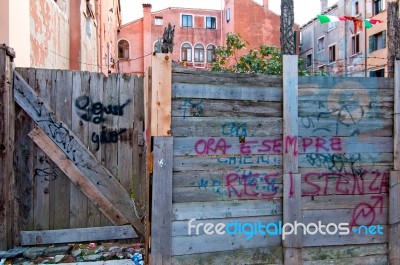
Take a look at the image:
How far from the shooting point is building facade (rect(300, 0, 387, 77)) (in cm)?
2661

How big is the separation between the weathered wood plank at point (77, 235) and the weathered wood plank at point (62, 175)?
110 mm

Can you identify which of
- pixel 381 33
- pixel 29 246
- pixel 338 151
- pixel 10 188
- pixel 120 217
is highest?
pixel 381 33

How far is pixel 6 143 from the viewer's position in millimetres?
4477

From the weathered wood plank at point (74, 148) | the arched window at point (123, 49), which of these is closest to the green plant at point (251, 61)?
the weathered wood plank at point (74, 148)

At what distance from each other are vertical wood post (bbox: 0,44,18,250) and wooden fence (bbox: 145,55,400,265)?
187 cm

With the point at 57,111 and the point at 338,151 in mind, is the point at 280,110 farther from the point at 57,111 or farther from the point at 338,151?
the point at 57,111

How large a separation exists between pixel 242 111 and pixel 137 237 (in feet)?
7.47

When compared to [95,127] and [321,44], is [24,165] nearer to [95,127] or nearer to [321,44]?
[95,127]

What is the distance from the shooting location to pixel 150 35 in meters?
37.7

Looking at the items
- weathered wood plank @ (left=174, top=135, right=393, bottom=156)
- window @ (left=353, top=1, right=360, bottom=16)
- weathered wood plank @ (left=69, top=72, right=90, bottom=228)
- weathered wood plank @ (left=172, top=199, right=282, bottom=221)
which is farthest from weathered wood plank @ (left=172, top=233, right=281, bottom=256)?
window @ (left=353, top=1, right=360, bottom=16)

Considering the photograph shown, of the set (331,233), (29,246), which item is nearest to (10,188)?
(29,246)

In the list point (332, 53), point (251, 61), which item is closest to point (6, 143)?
point (251, 61)

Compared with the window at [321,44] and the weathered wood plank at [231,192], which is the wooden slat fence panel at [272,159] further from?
the window at [321,44]

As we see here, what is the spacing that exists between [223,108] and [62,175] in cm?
235
